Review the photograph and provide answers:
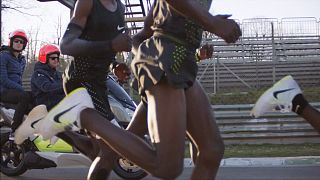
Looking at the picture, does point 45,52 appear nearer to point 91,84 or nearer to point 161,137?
point 91,84

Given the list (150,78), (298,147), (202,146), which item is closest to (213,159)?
(202,146)

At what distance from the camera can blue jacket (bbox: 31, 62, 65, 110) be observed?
Answer: 292 inches

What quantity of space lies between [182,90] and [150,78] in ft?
0.69

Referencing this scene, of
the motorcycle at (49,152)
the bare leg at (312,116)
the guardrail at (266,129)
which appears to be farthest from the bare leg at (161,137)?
the guardrail at (266,129)

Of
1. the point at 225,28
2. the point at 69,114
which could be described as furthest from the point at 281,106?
the point at 69,114

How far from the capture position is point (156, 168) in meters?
3.44

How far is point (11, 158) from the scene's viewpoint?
25.6ft

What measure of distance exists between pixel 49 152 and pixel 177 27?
4061mm

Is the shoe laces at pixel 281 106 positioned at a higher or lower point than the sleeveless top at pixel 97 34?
lower

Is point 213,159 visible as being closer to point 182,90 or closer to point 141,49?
point 182,90

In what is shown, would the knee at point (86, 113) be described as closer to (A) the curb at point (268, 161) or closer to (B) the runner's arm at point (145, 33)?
(B) the runner's arm at point (145, 33)

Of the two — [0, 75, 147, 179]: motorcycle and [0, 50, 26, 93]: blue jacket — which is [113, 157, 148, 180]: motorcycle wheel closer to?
[0, 75, 147, 179]: motorcycle

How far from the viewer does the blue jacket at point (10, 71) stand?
7.93 meters

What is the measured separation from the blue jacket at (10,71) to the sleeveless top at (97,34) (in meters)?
3.83
